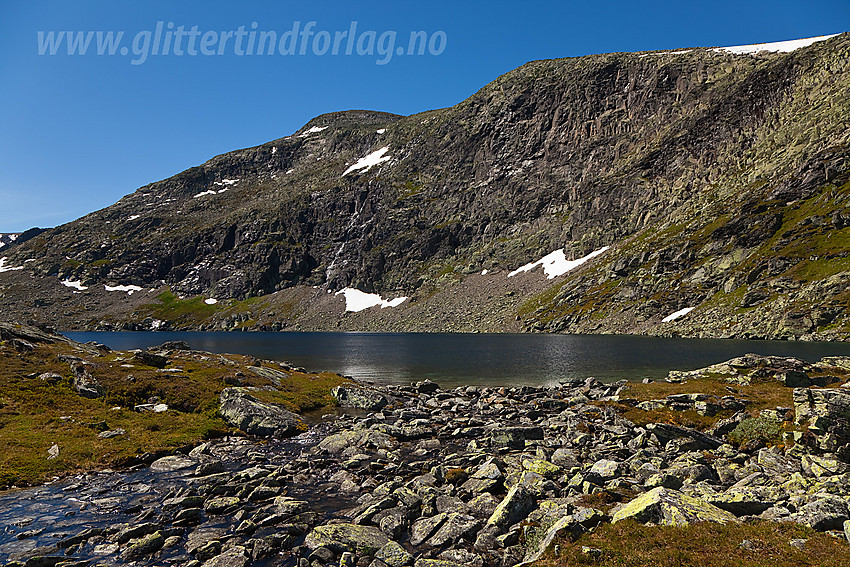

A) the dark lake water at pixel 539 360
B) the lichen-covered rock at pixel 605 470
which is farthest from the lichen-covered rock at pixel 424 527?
the dark lake water at pixel 539 360

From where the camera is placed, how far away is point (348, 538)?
15.7 metres

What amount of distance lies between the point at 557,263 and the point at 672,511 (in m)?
186

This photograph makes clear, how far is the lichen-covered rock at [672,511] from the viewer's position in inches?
532

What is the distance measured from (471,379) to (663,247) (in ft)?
399

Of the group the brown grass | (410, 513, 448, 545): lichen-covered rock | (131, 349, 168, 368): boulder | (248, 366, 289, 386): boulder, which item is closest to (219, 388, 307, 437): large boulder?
(248, 366, 289, 386): boulder

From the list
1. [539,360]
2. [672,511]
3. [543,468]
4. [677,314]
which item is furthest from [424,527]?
[677,314]

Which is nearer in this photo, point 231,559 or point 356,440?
point 231,559

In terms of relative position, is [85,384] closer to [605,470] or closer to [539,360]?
[605,470]

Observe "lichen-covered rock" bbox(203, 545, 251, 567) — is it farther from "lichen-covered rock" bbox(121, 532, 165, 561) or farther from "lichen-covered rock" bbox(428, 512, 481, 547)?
"lichen-covered rock" bbox(428, 512, 481, 547)

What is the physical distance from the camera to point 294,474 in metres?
23.7

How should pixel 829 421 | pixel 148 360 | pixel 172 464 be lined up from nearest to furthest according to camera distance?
pixel 829 421, pixel 172 464, pixel 148 360

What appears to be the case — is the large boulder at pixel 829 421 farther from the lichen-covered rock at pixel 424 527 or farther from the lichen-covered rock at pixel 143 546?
the lichen-covered rock at pixel 143 546

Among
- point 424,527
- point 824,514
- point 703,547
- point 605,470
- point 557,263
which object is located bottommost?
point 605,470

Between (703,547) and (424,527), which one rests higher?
(703,547)
